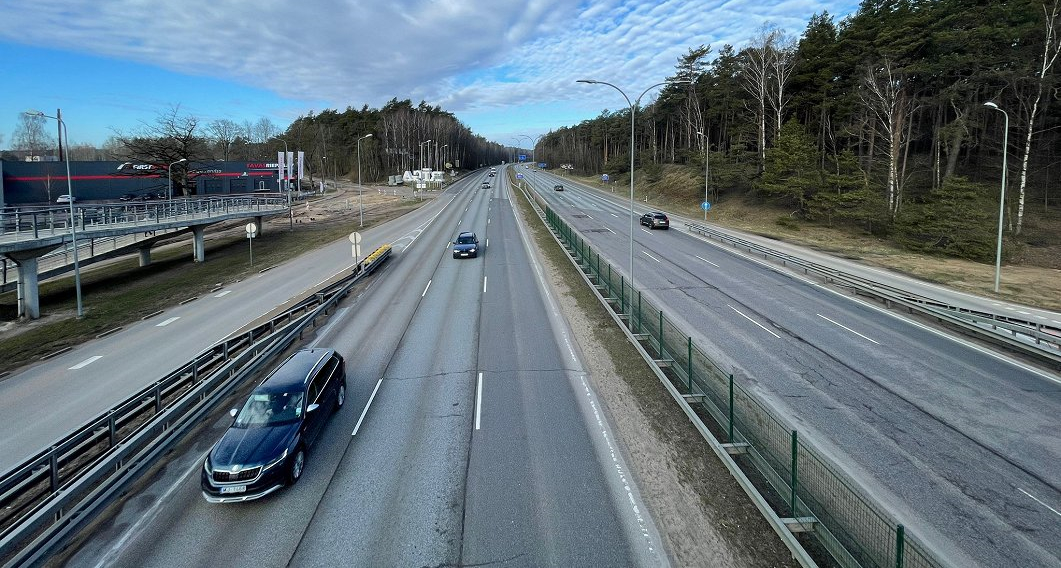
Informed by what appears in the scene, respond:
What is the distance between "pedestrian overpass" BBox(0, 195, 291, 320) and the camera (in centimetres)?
2536

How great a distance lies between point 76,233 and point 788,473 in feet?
116

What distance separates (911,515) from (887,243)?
39754 millimetres

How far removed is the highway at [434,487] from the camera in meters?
8.09

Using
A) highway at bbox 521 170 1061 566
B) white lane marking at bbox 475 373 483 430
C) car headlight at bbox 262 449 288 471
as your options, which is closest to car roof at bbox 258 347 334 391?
car headlight at bbox 262 449 288 471

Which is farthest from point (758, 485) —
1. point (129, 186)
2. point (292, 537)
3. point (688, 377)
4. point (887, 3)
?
point (129, 186)

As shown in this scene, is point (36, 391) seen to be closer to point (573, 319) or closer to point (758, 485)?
point (573, 319)

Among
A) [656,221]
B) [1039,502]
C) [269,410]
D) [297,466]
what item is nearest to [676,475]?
[1039,502]

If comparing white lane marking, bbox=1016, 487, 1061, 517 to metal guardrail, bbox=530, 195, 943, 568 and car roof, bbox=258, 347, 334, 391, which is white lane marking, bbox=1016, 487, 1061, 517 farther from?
car roof, bbox=258, 347, 334, 391

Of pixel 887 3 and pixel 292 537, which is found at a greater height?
pixel 887 3

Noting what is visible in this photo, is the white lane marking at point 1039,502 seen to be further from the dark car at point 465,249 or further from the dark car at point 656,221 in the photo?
the dark car at point 656,221

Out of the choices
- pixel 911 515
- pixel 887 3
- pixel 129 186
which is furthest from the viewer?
pixel 129 186

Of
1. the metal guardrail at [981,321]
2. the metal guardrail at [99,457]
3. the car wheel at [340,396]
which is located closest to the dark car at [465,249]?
the metal guardrail at [99,457]

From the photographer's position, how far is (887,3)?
55.3 m

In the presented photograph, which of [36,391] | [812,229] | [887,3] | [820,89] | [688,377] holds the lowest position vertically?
[36,391]
